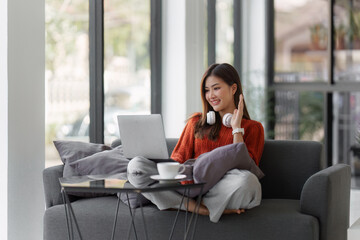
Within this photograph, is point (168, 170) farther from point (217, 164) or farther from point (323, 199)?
point (323, 199)

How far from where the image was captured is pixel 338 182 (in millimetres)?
2926

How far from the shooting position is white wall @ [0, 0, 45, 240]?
3225 millimetres

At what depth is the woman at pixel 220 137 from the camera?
2.76m

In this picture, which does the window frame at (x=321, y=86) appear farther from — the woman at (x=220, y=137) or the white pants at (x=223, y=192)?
the white pants at (x=223, y=192)

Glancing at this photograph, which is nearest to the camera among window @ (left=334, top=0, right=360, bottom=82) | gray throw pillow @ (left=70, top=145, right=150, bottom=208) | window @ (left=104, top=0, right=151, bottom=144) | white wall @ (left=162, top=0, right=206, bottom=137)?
gray throw pillow @ (left=70, top=145, right=150, bottom=208)

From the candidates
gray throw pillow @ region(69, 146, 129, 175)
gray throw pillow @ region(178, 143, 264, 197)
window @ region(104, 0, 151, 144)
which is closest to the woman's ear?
gray throw pillow @ region(178, 143, 264, 197)

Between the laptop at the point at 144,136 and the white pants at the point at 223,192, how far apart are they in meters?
0.06

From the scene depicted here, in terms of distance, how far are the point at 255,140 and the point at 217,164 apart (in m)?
0.51

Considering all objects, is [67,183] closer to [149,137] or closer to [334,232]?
[149,137]

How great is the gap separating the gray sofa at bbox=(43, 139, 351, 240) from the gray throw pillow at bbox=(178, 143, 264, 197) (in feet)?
0.68

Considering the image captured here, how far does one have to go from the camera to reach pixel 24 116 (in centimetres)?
333
